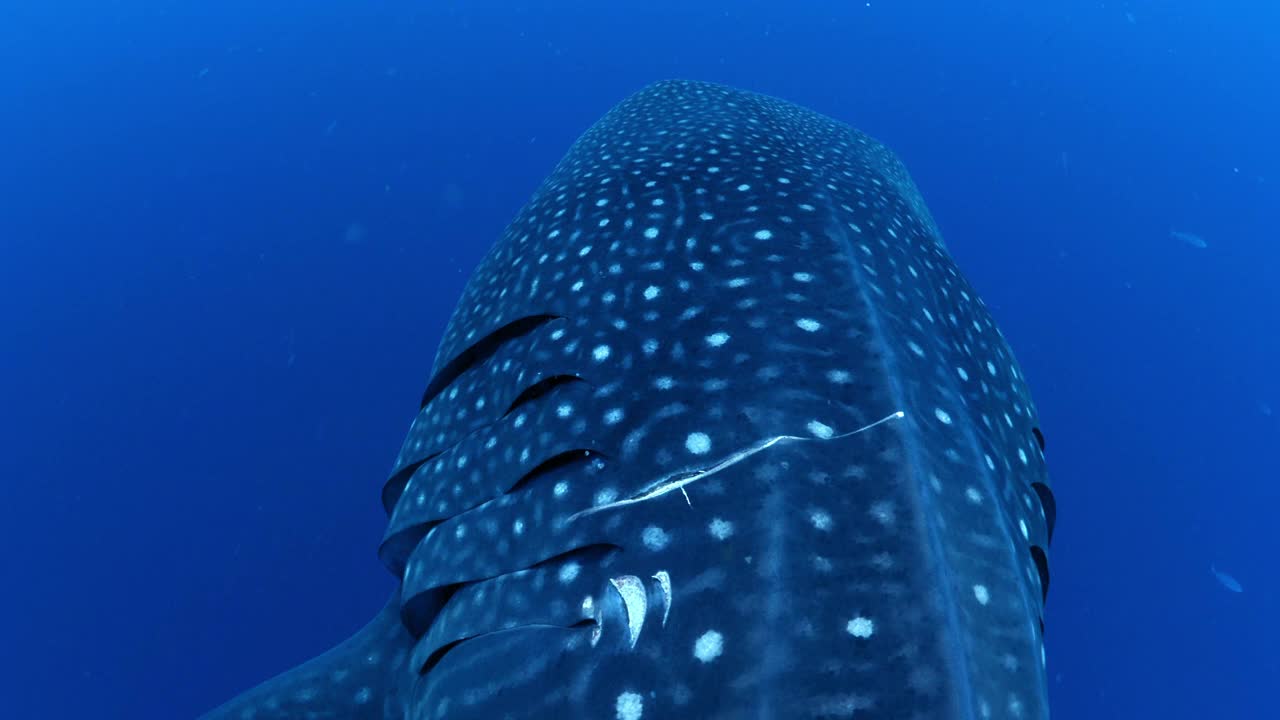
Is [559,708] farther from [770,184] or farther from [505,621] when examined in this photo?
[770,184]

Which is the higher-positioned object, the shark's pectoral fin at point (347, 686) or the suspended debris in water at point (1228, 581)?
the shark's pectoral fin at point (347, 686)

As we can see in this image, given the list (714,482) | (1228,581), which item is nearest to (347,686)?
(714,482)

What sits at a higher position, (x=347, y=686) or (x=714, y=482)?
(x=714, y=482)

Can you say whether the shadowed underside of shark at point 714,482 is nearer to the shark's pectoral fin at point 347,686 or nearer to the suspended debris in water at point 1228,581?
the shark's pectoral fin at point 347,686

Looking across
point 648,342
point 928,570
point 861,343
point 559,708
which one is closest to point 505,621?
point 559,708

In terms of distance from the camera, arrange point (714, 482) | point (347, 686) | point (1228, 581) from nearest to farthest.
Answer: point (714, 482) → point (347, 686) → point (1228, 581)

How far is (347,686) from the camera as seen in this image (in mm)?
2352

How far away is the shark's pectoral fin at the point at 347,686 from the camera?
A: 2293 mm

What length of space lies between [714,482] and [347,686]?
1418 millimetres

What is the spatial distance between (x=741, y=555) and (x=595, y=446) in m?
0.51

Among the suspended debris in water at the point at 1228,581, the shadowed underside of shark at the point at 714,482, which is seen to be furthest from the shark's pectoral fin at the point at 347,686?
the suspended debris in water at the point at 1228,581

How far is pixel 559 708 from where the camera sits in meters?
1.51

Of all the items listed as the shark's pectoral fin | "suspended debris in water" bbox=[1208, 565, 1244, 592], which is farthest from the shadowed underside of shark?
"suspended debris in water" bbox=[1208, 565, 1244, 592]

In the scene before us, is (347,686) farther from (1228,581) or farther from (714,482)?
(1228,581)
